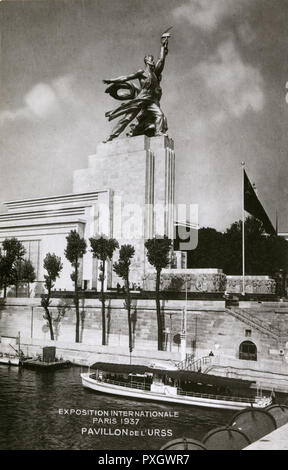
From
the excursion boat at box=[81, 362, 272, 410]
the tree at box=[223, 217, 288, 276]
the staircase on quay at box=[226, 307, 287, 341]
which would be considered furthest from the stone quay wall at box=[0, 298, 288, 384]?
the tree at box=[223, 217, 288, 276]

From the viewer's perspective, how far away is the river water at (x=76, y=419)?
10.1 meters

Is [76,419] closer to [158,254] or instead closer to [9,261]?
[158,254]

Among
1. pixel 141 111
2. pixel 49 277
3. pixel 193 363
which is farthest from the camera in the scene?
pixel 141 111

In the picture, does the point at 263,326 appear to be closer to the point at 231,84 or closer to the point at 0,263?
the point at 231,84

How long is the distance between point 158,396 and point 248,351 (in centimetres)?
510

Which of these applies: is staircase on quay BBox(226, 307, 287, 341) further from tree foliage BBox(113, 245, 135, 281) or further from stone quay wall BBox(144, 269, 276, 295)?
tree foliage BBox(113, 245, 135, 281)

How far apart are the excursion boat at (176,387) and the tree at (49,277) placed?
256 inches

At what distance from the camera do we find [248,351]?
19.3 m

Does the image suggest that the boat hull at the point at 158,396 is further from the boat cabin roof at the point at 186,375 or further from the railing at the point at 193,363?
the railing at the point at 193,363

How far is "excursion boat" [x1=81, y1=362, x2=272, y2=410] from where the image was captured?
15055mm

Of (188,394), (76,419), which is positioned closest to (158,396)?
(188,394)

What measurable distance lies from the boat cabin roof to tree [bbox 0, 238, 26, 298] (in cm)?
837

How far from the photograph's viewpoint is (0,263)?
23.0 m

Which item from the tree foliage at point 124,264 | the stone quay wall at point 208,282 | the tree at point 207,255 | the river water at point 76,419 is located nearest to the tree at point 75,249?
the tree foliage at point 124,264
